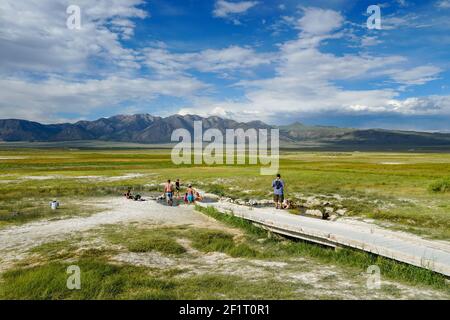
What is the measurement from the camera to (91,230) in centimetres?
2341

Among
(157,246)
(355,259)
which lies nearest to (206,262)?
(157,246)

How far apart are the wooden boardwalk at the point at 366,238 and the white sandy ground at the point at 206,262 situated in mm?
1762

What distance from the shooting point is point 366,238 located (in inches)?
749

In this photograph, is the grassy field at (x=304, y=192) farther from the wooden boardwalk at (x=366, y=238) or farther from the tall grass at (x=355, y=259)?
the tall grass at (x=355, y=259)

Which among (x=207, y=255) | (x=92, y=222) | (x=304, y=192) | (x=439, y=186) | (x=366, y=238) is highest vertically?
(x=439, y=186)

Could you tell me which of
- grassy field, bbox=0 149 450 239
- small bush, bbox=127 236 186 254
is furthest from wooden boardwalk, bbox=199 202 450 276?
small bush, bbox=127 236 186 254

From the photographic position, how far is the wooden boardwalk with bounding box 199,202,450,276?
607 inches

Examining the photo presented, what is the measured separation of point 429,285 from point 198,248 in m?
11.1

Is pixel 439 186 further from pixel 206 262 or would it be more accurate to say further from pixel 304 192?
pixel 206 262

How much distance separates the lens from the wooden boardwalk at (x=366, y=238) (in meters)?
15.4

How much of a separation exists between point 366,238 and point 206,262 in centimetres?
834

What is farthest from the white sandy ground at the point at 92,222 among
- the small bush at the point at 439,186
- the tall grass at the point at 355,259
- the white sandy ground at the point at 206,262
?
the small bush at the point at 439,186

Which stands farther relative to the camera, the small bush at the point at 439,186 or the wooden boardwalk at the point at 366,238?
the small bush at the point at 439,186
